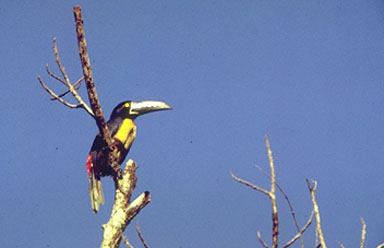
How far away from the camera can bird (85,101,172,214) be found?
231 inches

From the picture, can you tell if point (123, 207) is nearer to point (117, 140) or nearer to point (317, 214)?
point (117, 140)

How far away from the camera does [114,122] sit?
6.77 metres

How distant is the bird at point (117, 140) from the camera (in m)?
5.88

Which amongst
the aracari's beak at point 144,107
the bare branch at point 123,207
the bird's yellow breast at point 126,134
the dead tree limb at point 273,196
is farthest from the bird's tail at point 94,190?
the dead tree limb at point 273,196

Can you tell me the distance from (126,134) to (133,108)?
0.49 m

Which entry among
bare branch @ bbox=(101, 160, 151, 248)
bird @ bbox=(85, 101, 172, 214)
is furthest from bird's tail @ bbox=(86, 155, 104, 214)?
bare branch @ bbox=(101, 160, 151, 248)

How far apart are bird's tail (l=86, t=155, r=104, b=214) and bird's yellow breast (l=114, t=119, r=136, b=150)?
52 centimetres

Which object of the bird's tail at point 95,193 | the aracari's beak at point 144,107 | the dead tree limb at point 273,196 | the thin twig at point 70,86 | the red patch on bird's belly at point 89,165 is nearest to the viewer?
the dead tree limb at point 273,196

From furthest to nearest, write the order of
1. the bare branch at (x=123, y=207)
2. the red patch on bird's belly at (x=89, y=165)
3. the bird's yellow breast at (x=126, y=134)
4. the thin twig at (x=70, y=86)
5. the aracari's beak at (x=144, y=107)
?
the aracari's beak at (x=144, y=107) → the bird's yellow breast at (x=126, y=134) → the red patch on bird's belly at (x=89, y=165) → the bare branch at (x=123, y=207) → the thin twig at (x=70, y=86)

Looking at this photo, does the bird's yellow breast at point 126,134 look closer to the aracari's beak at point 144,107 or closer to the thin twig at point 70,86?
the aracari's beak at point 144,107

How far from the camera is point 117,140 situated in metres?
6.49

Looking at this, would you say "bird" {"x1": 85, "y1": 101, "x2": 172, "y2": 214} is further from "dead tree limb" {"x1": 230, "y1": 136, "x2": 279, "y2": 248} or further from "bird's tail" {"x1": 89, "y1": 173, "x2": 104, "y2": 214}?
"dead tree limb" {"x1": 230, "y1": 136, "x2": 279, "y2": 248}

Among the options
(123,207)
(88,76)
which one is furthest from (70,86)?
(123,207)

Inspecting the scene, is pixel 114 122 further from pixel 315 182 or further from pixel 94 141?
pixel 315 182
